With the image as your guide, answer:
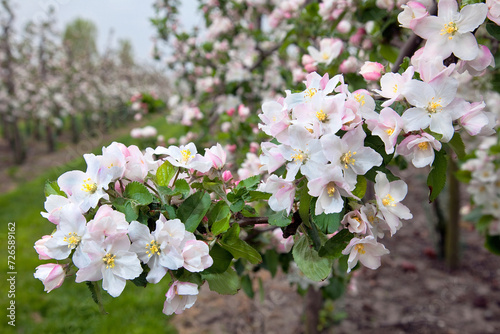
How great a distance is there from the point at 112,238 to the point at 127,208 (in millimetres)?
68

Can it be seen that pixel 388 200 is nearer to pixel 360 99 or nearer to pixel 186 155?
pixel 360 99

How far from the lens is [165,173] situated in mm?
832

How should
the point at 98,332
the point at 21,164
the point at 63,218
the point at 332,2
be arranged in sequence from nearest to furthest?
the point at 63,218 → the point at 332,2 → the point at 98,332 → the point at 21,164

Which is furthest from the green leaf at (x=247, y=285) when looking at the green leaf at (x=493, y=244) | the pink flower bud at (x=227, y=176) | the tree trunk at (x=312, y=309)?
the green leaf at (x=493, y=244)

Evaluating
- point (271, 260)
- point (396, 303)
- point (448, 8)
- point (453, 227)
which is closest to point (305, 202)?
point (448, 8)

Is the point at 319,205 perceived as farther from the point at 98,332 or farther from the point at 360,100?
the point at 98,332

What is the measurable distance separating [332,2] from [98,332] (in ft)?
8.52

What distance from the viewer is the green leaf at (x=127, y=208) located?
2.40 ft

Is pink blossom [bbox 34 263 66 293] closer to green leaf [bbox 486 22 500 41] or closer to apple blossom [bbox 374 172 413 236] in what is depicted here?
apple blossom [bbox 374 172 413 236]

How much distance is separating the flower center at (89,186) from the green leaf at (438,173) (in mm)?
668

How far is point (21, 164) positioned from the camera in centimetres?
812

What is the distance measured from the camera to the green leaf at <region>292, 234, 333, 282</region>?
773 mm

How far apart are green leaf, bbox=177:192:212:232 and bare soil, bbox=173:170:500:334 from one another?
6.60 ft

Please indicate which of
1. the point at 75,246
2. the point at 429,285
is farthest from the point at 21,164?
the point at 75,246
